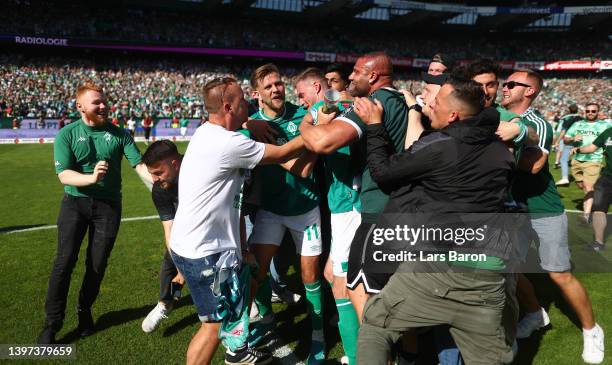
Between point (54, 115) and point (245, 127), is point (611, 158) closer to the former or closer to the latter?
point (245, 127)

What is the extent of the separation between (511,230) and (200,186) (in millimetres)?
2066

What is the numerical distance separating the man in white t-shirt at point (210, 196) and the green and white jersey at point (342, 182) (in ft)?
2.37

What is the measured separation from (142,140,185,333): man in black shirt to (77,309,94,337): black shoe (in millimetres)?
524

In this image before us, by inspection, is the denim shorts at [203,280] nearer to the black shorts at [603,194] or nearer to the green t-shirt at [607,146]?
the black shorts at [603,194]

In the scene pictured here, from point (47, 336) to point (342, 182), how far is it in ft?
9.96

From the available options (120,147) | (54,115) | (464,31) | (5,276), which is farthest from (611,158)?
(464,31)

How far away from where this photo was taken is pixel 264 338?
4445 millimetres

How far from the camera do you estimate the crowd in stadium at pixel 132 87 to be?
30.2 m

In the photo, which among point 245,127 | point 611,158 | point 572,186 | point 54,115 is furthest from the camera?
point 54,115

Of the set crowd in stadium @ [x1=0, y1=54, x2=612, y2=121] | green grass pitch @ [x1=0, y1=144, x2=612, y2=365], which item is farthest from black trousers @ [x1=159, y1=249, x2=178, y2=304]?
crowd in stadium @ [x1=0, y1=54, x2=612, y2=121]

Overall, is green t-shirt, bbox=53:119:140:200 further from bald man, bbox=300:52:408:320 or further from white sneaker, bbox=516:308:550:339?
white sneaker, bbox=516:308:550:339

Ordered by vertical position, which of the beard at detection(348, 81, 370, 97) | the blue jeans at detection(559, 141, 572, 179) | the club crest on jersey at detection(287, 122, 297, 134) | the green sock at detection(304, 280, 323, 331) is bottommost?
the green sock at detection(304, 280, 323, 331)

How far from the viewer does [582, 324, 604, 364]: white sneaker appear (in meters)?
3.89

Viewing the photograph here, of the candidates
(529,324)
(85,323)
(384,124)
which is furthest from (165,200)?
(529,324)
